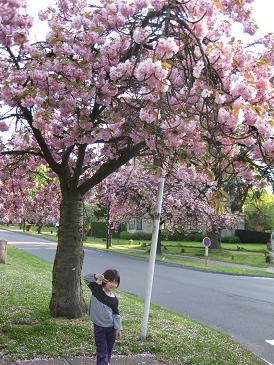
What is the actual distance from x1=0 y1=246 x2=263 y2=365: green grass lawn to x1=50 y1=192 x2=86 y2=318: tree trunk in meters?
0.23

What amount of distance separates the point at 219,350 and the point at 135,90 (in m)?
4.09

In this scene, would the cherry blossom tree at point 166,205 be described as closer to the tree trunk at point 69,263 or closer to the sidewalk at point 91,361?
the tree trunk at point 69,263

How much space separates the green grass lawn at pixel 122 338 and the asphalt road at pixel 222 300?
948mm

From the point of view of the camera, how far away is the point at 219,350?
7625 millimetres

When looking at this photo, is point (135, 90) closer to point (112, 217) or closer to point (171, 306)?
point (171, 306)

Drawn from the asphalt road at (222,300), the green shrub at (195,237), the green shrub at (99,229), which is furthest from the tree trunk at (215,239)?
the green shrub at (99,229)

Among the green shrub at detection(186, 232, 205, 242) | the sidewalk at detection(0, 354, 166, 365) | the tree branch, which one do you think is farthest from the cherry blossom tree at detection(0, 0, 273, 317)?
the green shrub at detection(186, 232, 205, 242)

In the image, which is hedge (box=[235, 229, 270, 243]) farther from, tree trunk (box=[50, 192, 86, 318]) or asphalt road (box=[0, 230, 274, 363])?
tree trunk (box=[50, 192, 86, 318])

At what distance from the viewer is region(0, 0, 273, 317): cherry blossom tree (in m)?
5.53

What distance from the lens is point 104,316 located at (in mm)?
5555

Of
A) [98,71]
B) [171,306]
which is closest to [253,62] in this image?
[98,71]

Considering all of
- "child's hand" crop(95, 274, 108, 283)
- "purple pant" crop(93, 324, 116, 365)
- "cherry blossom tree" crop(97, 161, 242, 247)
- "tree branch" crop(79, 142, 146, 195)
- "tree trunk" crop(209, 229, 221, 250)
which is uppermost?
"cherry blossom tree" crop(97, 161, 242, 247)

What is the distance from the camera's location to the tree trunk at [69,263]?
8.55m

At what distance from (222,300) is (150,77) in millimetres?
10485
